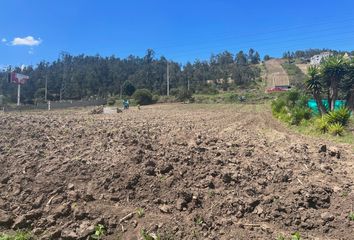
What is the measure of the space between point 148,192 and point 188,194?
70 centimetres

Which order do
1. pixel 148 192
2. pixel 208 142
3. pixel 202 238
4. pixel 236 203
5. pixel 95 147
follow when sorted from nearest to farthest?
pixel 202 238, pixel 236 203, pixel 148 192, pixel 95 147, pixel 208 142

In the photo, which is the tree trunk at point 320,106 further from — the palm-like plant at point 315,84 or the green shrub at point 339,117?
the green shrub at point 339,117

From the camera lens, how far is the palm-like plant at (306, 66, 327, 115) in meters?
19.0

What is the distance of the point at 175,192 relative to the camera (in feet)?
20.0

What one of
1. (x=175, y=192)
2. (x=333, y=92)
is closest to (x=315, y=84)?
(x=333, y=92)

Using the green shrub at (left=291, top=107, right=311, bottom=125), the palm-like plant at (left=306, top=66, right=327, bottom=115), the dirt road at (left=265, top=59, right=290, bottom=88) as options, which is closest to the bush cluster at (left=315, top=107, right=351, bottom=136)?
the green shrub at (left=291, top=107, right=311, bottom=125)

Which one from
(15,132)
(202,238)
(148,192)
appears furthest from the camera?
(15,132)

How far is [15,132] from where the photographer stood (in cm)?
1279

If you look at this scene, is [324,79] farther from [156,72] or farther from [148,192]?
[156,72]

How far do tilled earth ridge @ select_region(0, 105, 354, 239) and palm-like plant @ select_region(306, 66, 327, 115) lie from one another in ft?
34.0

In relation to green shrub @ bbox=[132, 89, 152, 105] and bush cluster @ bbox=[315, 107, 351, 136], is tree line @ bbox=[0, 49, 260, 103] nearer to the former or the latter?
green shrub @ bbox=[132, 89, 152, 105]

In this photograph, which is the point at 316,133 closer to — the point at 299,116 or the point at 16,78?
the point at 299,116

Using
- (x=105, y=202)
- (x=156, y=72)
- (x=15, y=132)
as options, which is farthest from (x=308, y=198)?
(x=156, y=72)

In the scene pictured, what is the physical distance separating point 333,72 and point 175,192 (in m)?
14.7
